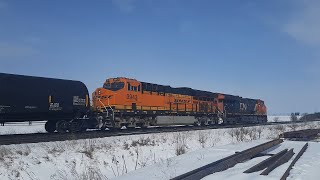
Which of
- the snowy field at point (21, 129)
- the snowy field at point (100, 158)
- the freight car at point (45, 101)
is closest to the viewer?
the snowy field at point (100, 158)

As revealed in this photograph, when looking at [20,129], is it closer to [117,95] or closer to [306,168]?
[117,95]

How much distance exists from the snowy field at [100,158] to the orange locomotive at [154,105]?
18.2 ft

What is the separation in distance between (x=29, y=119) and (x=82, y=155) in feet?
19.0

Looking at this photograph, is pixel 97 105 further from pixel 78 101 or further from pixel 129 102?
pixel 78 101

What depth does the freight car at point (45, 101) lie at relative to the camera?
52.2 ft

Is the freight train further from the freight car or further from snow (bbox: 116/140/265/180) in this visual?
snow (bbox: 116/140/265/180)

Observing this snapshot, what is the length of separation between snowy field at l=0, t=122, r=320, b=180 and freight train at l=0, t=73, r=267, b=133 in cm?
392

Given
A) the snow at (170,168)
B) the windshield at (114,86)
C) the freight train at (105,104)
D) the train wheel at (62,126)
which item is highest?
the windshield at (114,86)

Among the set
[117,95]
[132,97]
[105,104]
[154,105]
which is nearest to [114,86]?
[117,95]

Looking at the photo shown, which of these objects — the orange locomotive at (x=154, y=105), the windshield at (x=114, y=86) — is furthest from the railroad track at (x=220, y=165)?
the windshield at (x=114, y=86)

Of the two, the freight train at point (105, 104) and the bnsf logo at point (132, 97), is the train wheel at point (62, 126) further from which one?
the bnsf logo at point (132, 97)

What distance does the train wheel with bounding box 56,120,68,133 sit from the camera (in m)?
18.2

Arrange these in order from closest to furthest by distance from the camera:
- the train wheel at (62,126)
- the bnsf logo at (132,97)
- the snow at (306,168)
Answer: the snow at (306,168) < the train wheel at (62,126) < the bnsf logo at (132,97)

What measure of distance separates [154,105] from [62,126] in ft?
30.9
